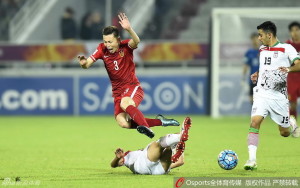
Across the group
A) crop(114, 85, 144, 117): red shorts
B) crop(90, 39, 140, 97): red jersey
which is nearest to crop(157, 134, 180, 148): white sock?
crop(114, 85, 144, 117): red shorts

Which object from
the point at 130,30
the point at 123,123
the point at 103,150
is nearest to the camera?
the point at 130,30

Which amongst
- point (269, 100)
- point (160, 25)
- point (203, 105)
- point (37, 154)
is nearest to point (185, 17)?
point (160, 25)

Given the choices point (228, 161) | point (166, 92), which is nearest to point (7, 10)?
point (166, 92)

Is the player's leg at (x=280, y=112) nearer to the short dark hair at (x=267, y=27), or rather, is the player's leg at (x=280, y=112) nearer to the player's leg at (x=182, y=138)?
the short dark hair at (x=267, y=27)

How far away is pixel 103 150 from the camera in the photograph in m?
12.3

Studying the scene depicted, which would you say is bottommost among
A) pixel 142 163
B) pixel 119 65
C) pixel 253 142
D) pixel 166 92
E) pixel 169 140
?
pixel 166 92

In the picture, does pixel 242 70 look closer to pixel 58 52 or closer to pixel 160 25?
pixel 160 25

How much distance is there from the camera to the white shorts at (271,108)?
30.9 ft

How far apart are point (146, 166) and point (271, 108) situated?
1875mm

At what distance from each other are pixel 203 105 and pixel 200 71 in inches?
36.8

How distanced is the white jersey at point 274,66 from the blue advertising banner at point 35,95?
39.4 feet

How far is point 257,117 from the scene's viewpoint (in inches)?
369

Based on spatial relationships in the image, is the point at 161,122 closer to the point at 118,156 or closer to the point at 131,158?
the point at 131,158

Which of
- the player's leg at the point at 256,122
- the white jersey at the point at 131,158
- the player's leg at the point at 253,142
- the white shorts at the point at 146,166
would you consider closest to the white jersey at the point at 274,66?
the player's leg at the point at 256,122
